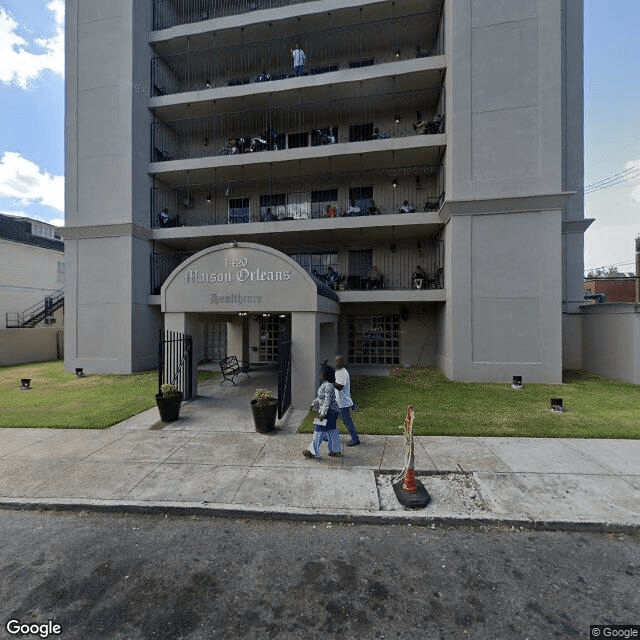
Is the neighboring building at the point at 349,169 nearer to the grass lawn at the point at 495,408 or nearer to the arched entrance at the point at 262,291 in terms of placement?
the grass lawn at the point at 495,408

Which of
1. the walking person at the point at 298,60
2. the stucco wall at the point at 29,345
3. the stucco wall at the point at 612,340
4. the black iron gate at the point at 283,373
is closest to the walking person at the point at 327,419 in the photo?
the black iron gate at the point at 283,373

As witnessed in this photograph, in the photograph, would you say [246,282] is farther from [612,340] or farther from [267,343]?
[612,340]

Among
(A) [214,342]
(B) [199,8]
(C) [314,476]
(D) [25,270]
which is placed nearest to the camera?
(C) [314,476]

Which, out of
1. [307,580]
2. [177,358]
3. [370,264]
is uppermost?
[370,264]

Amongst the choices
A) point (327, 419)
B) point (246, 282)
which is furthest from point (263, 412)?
point (246, 282)

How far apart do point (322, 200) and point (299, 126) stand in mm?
4507

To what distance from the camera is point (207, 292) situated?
10.7 meters

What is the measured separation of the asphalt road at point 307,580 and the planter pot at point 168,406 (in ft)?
13.7

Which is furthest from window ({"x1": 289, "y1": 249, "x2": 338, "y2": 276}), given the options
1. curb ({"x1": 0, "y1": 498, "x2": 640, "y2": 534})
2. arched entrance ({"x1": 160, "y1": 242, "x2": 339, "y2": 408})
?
curb ({"x1": 0, "y1": 498, "x2": 640, "y2": 534})

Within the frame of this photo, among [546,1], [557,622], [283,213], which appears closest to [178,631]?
[557,622]

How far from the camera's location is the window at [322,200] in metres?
19.6

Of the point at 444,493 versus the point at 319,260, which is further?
the point at 319,260

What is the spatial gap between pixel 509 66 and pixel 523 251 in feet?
25.0

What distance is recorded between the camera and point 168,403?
9156mm
